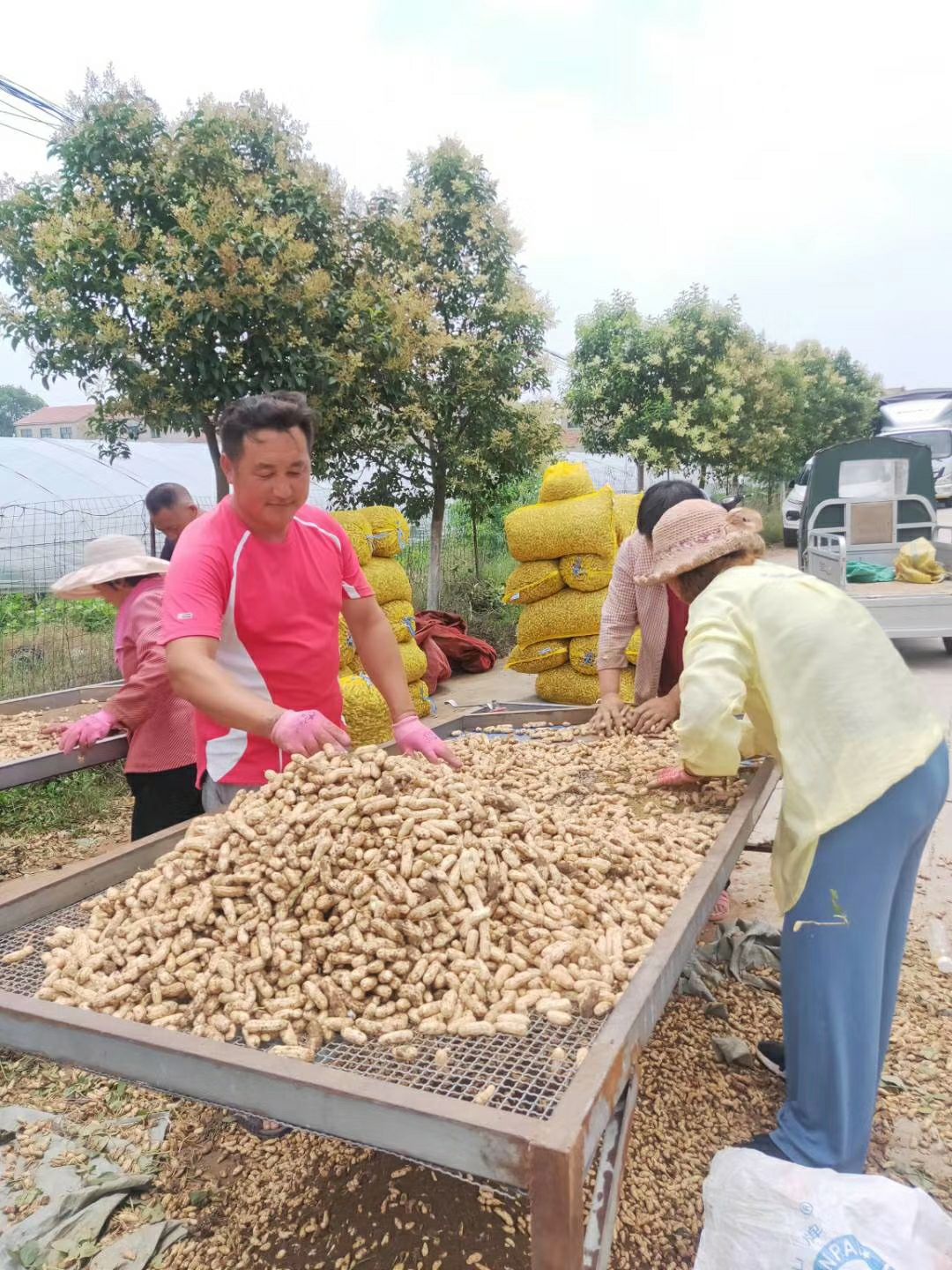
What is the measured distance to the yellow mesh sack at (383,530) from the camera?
21.2ft

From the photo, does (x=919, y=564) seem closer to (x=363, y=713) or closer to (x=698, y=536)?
(x=363, y=713)

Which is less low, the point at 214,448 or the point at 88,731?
the point at 214,448

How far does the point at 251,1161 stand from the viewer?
2.39 m

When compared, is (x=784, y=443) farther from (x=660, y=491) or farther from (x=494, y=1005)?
(x=494, y=1005)

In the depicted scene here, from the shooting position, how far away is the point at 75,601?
8141 mm

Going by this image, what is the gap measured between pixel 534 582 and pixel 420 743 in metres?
4.36

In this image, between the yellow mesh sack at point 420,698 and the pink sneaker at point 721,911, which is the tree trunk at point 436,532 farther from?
the pink sneaker at point 721,911

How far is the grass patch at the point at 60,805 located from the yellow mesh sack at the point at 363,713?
59.6 inches

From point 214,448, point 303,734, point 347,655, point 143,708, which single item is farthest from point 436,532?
point 303,734

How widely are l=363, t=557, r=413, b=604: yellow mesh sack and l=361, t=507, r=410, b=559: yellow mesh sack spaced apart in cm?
7

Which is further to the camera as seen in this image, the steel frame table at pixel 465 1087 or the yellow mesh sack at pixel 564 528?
the yellow mesh sack at pixel 564 528

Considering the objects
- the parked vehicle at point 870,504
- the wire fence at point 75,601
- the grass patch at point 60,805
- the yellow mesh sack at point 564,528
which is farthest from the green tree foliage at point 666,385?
the grass patch at point 60,805

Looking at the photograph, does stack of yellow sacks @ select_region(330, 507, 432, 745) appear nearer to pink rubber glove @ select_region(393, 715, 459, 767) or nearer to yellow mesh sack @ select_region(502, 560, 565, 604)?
yellow mesh sack @ select_region(502, 560, 565, 604)

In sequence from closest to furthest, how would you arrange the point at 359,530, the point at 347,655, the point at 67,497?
the point at 347,655, the point at 359,530, the point at 67,497
